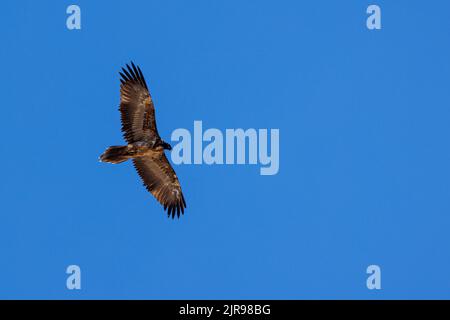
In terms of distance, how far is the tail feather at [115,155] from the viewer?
17188 mm

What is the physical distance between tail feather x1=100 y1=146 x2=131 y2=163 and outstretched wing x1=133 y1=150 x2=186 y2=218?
3.60 feet

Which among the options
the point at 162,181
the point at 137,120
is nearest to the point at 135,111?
the point at 137,120

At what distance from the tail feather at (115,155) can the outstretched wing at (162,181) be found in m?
1.10

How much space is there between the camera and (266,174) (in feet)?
72.4

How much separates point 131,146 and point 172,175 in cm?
165

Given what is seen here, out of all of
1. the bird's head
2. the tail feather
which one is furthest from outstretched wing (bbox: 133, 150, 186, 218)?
the tail feather

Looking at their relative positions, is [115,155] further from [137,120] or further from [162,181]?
[162,181]

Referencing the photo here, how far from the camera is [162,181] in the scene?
1911 cm

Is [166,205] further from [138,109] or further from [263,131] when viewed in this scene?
[263,131]

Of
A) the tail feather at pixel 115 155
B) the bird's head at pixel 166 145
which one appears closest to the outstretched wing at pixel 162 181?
the bird's head at pixel 166 145

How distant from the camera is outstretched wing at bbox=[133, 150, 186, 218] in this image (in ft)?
61.7

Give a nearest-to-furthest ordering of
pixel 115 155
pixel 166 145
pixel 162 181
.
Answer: pixel 115 155 → pixel 166 145 → pixel 162 181

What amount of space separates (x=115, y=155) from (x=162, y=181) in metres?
2.02
